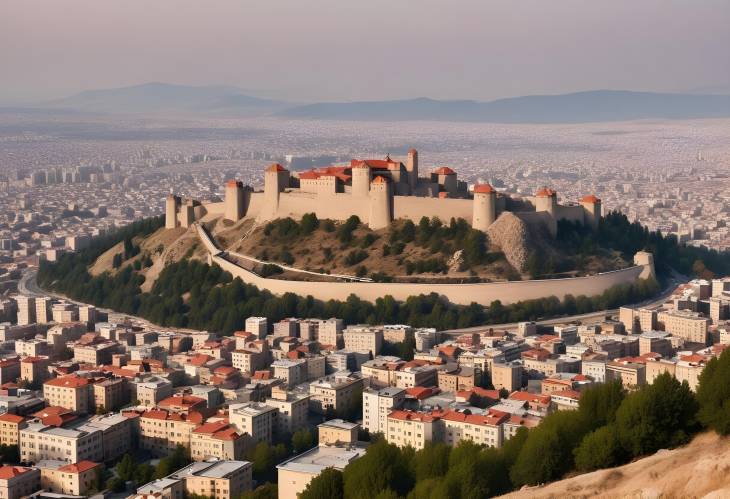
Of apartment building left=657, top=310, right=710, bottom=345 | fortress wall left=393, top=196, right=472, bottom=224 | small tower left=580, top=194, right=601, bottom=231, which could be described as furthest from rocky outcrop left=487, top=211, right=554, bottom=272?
apartment building left=657, top=310, right=710, bottom=345

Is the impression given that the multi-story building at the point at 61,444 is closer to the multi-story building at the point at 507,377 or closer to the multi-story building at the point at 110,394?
the multi-story building at the point at 110,394

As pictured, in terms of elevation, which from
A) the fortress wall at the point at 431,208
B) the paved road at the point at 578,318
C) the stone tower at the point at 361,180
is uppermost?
the stone tower at the point at 361,180

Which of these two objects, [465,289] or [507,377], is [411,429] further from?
[465,289]

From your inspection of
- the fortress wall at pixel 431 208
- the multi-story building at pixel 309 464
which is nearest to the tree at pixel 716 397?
the multi-story building at pixel 309 464

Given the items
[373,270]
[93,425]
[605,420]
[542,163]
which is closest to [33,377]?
[93,425]

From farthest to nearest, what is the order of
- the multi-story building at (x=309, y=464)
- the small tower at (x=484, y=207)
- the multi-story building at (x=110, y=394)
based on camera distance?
the small tower at (x=484, y=207)
the multi-story building at (x=110, y=394)
the multi-story building at (x=309, y=464)

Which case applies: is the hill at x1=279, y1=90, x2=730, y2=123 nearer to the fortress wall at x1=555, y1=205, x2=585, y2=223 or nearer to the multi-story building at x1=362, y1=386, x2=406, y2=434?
the fortress wall at x1=555, y1=205, x2=585, y2=223

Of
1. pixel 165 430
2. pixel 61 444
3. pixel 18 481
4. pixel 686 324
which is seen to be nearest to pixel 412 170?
pixel 686 324
